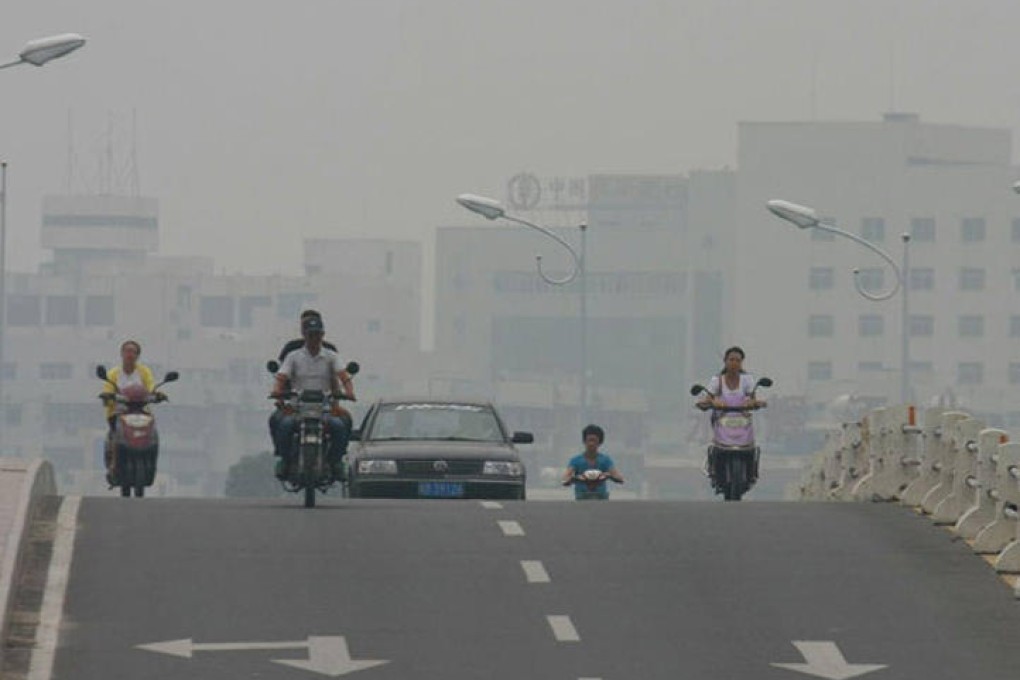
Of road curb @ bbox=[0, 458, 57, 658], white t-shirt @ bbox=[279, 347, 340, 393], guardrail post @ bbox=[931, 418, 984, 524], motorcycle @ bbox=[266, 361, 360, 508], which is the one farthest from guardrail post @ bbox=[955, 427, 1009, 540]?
road curb @ bbox=[0, 458, 57, 658]

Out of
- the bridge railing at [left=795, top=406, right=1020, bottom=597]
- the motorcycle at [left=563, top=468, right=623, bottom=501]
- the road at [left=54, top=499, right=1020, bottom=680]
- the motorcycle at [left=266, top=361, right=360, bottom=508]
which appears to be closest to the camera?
the road at [left=54, top=499, right=1020, bottom=680]

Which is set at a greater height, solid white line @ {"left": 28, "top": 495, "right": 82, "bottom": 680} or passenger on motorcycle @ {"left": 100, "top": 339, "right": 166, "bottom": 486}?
passenger on motorcycle @ {"left": 100, "top": 339, "right": 166, "bottom": 486}

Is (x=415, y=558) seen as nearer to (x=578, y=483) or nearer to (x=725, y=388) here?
(x=725, y=388)

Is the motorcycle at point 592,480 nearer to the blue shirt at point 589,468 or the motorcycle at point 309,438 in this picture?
the blue shirt at point 589,468

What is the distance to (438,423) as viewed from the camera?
1302 inches

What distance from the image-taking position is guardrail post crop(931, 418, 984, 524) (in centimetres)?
2461

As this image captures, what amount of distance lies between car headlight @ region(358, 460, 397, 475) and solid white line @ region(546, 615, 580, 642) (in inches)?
455

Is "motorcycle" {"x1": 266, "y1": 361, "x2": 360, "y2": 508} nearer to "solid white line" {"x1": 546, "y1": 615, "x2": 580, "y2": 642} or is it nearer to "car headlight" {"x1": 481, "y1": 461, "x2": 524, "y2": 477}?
"car headlight" {"x1": 481, "y1": 461, "x2": 524, "y2": 477}

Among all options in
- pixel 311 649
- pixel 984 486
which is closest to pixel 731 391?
pixel 984 486

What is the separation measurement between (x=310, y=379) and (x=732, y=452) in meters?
6.86

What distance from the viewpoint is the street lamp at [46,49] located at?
156 ft

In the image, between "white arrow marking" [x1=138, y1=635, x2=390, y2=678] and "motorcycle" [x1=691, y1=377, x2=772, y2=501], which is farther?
"motorcycle" [x1=691, y1=377, x2=772, y2=501]

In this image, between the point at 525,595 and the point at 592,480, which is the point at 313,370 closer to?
the point at 525,595

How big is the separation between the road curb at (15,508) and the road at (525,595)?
39cm
